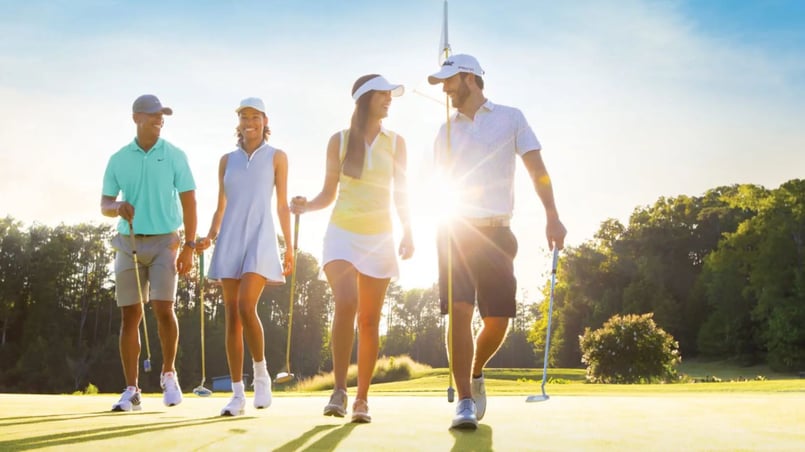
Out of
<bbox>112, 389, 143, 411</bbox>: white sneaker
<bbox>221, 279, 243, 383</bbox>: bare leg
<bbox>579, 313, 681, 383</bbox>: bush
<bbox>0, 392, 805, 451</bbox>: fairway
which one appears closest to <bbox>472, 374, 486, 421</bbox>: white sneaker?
<bbox>0, 392, 805, 451</bbox>: fairway

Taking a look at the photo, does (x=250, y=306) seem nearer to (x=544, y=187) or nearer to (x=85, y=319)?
(x=544, y=187)

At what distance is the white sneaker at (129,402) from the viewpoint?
272 inches

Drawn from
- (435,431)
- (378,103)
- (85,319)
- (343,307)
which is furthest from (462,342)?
(85,319)

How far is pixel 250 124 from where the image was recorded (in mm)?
6855

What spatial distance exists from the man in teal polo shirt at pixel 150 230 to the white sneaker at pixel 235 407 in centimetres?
119

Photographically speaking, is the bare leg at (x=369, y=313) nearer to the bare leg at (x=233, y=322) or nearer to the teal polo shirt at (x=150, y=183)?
the bare leg at (x=233, y=322)

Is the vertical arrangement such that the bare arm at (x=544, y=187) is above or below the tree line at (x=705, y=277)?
below

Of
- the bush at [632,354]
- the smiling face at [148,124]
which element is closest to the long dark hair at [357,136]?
the smiling face at [148,124]

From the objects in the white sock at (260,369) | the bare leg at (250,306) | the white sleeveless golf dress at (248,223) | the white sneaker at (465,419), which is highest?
the white sleeveless golf dress at (248,223)

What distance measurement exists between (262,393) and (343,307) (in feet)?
4.95

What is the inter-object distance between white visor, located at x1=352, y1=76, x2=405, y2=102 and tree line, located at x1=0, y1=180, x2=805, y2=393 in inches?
1890

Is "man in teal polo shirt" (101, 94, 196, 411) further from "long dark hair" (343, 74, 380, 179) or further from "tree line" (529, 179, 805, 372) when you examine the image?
"tree line" (529, 179, 805, 372)

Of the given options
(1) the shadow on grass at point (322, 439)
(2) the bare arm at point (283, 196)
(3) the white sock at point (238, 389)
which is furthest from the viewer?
(2) the bare arm at point (283, 196)

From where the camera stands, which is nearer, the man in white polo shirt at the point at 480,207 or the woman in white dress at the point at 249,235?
the man in white polo shirt at the point at 480,207
